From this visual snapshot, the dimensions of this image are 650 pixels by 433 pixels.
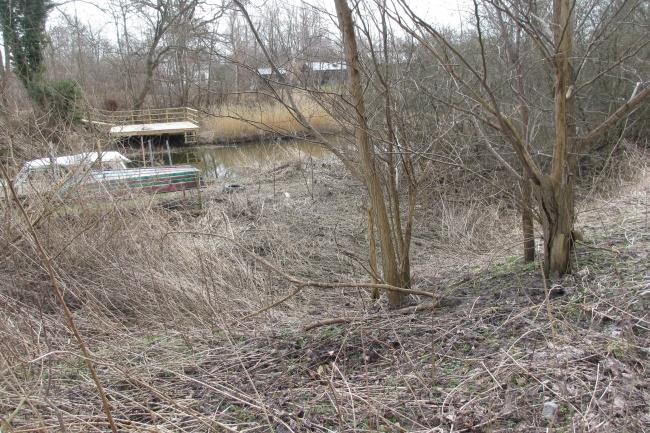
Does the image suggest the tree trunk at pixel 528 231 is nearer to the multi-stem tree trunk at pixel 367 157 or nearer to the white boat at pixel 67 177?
the multi-stem tree trunk at pixel 367 157

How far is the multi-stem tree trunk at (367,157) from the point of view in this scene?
370cm

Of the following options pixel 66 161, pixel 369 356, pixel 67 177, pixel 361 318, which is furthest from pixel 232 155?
pixel 369 356

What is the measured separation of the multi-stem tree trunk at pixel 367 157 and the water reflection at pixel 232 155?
751cm

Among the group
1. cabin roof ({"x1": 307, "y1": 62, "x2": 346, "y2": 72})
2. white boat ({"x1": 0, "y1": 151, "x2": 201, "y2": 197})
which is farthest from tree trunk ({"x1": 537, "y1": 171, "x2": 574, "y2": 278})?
white boat ({"x1": 0, "y1": 151, "x2": 201, "y2": 197})

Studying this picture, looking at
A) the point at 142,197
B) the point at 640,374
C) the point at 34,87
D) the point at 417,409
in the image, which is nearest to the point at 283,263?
the point at 142,197

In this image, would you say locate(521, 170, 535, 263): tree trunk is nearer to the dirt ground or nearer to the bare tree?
the dirt ground

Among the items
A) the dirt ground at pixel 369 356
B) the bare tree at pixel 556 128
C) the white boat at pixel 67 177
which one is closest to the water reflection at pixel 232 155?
the white boat at pixel 67 177

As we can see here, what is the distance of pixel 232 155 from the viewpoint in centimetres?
2092

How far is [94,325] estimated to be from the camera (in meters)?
4.04

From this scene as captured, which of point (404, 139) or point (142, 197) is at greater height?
point (404, 139)

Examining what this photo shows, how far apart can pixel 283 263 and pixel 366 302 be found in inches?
81.4

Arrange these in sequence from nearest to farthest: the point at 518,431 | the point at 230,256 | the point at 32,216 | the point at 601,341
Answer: the point at 518,431 → the point at 601,341 → the point at 32,216 → the point at 230,256

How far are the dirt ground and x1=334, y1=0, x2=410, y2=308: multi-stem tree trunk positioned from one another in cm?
24

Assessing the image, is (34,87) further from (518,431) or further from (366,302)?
(518,431)
